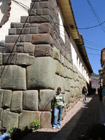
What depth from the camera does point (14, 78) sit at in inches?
239

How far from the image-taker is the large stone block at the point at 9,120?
19.3 ft

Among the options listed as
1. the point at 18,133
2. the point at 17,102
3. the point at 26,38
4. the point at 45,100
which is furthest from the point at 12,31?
the point at 18,133

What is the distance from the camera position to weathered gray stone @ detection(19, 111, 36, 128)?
18.7 ft

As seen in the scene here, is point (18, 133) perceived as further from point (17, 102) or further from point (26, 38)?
point (26, 38)

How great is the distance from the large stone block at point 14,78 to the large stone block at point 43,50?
74 cm

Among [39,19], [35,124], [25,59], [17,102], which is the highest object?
[39,19]

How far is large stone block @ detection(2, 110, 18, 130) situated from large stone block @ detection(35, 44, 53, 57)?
6.73 feet

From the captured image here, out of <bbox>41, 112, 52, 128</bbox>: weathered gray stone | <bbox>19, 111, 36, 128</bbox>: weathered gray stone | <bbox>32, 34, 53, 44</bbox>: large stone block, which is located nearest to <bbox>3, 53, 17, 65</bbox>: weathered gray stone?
Result: <bbox>32, 34, 53, 44</bbox>: large stone block

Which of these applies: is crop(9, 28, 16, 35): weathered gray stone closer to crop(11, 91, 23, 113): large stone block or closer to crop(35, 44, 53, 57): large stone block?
crop(35, 44, 53, 57): large stone block

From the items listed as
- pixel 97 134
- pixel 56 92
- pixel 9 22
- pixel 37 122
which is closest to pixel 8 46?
pixel 9 22

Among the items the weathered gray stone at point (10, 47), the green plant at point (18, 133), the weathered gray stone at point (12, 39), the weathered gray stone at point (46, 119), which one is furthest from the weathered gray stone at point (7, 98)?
the weathered gray stone at point (12, 39)

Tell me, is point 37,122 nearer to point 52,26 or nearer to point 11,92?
point 11,92

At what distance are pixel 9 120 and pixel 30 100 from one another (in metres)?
0.93

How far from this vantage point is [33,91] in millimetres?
5867
